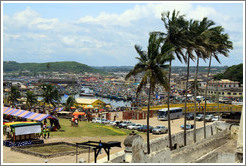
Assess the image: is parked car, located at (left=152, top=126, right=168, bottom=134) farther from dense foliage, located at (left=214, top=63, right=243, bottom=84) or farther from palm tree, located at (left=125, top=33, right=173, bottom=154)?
dense foliage, located at (left=214, top=63, right=243, bottom=84)

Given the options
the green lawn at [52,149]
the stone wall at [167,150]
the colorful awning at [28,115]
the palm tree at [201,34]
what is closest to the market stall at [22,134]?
the green lawn at [52,149]

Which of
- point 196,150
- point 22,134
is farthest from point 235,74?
point 22,134

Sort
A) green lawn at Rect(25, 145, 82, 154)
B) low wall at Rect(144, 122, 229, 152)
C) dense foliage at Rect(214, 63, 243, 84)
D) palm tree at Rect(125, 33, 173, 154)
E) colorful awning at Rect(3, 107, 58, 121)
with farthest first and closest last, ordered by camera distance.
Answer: dense foliage at Rect(214, 63, 243, 84) < colorful awning at Rect(3, 107, 58, 121) < low wall at Rect(144, 122, 229, 152) < green lawn at Rect(25, 145, 82, 154) < palm tree at Rect(125, 33, 173, 154)

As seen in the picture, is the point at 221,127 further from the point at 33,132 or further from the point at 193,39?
the point at 33,132

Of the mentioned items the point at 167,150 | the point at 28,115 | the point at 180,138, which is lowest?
the point at 180,138

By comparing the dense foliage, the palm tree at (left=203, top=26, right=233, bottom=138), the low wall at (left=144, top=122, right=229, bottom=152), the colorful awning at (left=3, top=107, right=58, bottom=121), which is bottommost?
the low wall at (left=144, top=122, right=229, bottom=152)

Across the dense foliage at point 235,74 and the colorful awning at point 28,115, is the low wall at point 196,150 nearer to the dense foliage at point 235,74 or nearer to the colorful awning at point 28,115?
the colorful awning at point 28,115

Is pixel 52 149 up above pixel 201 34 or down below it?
below

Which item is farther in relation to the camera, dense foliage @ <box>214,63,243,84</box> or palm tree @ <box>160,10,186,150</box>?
dense foliage @ <box>214,63,243,84</box>

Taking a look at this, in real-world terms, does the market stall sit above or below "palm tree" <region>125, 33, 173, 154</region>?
below

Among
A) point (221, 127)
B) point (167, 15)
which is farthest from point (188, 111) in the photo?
point (167, 15)

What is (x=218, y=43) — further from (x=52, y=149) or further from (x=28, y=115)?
(x=28, y=115)

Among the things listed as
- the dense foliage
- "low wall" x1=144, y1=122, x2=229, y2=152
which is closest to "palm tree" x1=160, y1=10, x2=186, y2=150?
"low wall" x1=144, y1=122, x2=229, y2=152
